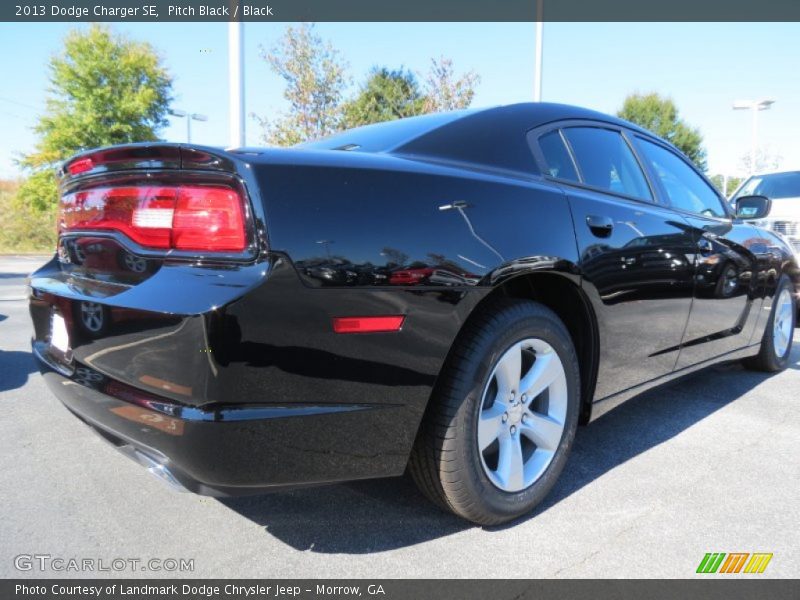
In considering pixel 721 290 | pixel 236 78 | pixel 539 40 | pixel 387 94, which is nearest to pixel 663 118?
pixel 387 94

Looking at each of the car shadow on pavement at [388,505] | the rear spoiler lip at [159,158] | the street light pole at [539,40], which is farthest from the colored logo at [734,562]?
the street light pole at [539,40]

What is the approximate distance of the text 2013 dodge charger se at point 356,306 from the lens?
1.50 m

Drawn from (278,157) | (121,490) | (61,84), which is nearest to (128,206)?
(278,157)

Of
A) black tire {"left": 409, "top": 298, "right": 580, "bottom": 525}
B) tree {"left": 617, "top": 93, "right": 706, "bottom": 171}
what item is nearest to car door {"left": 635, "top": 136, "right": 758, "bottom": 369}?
black tire {"left": 409, "top": 298, "right": 580, "bottom": 525}

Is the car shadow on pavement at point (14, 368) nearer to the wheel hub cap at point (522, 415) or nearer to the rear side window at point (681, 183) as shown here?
the wheel hub cap at point (522, 415)

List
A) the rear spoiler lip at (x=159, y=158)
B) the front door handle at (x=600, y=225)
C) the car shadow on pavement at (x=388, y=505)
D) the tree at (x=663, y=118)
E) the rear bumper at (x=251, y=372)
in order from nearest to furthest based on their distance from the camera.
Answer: the rear bumper at (x=251, y=372) → the rear spoiler lip at (x=159, y=158) → the car shadow on pavement at (x=388, y=505) → the front door handle at (x=600, y=225) → the tree at (x=663, y=118)

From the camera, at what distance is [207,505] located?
2.21 m

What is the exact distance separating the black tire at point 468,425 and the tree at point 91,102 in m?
24.2

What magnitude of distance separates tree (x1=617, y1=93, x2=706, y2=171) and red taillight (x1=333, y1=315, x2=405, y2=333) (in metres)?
37.0

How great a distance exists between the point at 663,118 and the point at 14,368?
123 feet

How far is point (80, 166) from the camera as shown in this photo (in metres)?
1.94

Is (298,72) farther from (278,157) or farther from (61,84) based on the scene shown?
(61,84)

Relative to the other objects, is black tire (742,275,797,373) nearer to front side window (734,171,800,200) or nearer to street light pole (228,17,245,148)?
front side window (734,171,800,200)
